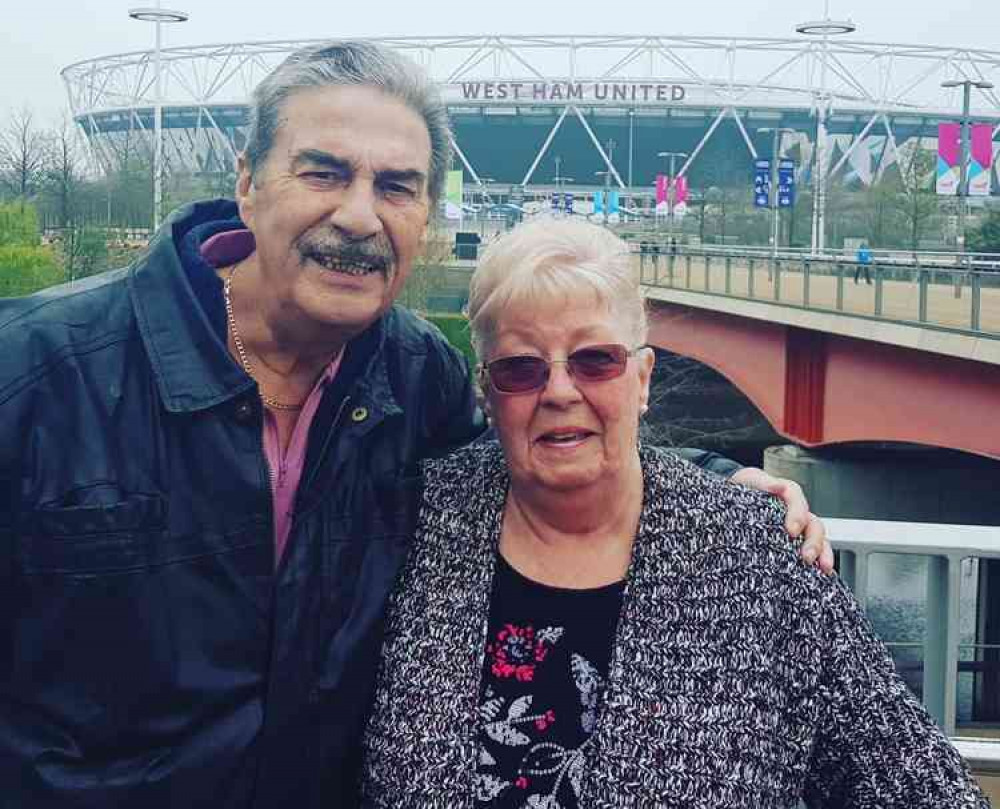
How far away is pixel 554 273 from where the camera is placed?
2.28 metres

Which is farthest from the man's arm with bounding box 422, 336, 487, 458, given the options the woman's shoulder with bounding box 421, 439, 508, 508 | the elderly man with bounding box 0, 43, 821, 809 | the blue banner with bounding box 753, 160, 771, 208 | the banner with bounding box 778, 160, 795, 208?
the blue banner with bounding box 753, 160, 771, 208

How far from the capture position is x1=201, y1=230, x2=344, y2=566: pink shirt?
2270 millimetres

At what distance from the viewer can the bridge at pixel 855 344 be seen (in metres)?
13.8

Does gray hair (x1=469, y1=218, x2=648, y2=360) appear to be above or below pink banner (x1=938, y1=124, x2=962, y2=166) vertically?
below

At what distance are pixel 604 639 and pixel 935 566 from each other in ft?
2.91

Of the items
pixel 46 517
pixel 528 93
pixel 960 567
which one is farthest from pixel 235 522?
pixel 528 93

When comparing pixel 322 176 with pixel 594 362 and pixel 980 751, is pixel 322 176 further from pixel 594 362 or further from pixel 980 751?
pixel 980 751

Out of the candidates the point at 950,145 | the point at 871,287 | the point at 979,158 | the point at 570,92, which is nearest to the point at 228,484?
the point at 871,287

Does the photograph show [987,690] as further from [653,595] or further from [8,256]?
[8,256]

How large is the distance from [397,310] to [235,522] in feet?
2.35

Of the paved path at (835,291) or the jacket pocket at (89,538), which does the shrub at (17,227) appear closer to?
the paved path at (835,291)

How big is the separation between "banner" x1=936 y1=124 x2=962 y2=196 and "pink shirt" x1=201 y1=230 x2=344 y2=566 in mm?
27537

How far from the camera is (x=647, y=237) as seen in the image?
50219 mm

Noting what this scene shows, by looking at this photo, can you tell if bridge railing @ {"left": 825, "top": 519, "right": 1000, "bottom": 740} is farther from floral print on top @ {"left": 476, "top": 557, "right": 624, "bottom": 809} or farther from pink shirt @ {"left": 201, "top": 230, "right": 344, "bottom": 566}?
pink shirt @ {"left": 201, "top": 230, "right": 344, "bottom": 566}
